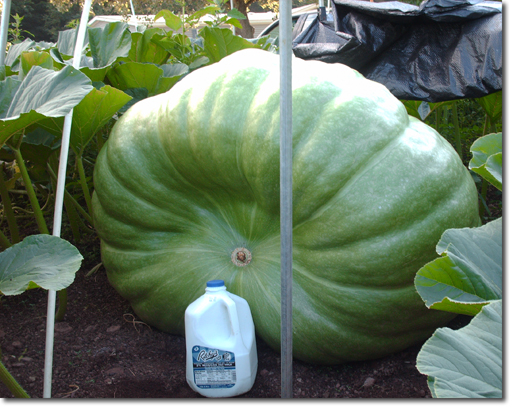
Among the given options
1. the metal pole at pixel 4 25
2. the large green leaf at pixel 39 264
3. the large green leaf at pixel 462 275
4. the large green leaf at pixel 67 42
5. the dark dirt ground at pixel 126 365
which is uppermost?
the metal pole at pixel 4 25

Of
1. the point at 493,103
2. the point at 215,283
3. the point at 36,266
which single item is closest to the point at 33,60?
the point at 36,266

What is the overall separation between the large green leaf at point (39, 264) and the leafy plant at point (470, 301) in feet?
2.24

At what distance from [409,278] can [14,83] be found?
114 centimetres

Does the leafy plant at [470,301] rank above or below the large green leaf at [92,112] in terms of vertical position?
below

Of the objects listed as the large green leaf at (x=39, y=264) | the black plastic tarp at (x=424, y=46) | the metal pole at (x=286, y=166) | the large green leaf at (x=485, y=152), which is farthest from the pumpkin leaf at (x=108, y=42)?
the large green leaf at (x=485, y=152)

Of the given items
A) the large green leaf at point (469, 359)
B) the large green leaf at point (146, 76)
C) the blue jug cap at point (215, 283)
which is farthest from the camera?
the large green leaf at point (146, 76)

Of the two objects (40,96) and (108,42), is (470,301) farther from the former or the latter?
(108,42)

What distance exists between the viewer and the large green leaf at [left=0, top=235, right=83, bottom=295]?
36.3 inches

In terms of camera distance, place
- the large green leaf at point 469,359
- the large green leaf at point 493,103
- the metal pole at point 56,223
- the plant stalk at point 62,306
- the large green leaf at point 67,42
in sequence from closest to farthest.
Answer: the large green leaf at point 469,359
the metal pole at point 56,223
the plant stalk at point 62,306
the large green leaf at point 493,103
the large green leaf at point 67,42

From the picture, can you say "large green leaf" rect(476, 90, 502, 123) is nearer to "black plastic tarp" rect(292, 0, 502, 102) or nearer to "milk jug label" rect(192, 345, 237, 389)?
"black plastic tarp" rect(292, 0, 502, 102)

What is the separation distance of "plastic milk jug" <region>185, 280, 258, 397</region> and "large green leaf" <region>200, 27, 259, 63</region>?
1.20 metres

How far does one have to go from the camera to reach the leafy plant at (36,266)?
922 millimetres

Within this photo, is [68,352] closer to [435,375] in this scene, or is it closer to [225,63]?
[225,63]

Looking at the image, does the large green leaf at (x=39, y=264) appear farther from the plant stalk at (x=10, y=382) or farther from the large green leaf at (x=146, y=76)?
the large green leaf at (x=146, y=76)
